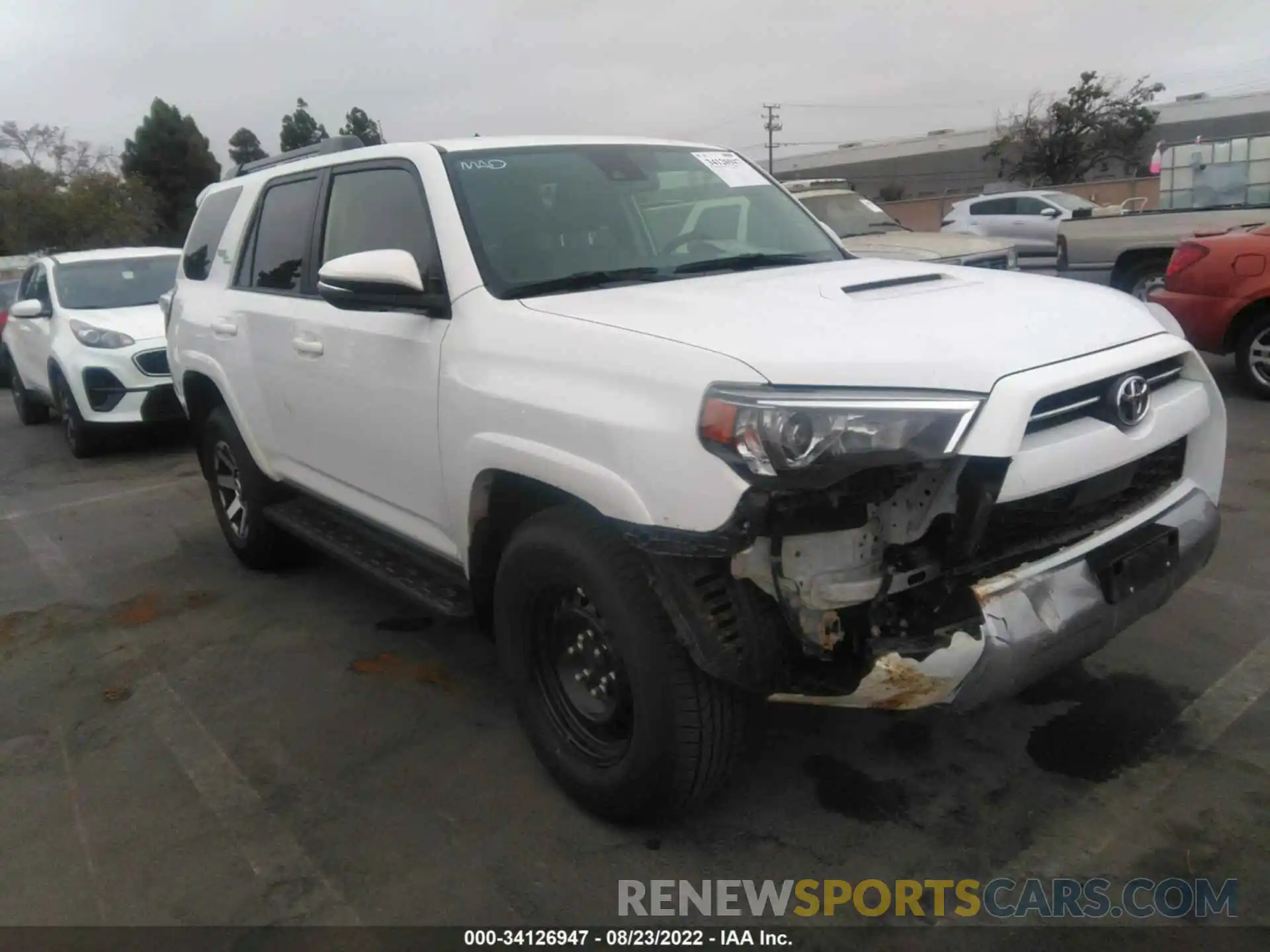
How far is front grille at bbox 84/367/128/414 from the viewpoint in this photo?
852cm

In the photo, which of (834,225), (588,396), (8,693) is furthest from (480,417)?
(834,225)

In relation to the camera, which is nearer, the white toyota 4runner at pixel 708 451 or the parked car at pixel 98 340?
the white toyota 4runner at pixel 708 451

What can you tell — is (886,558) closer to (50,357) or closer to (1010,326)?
(1010,326)

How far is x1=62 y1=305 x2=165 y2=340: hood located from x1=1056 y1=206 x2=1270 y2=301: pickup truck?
896 cm

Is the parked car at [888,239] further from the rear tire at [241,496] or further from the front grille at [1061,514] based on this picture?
the front grille at [1061,514]

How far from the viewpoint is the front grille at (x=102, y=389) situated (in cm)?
852

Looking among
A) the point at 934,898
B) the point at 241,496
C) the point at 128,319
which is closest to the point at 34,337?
the point at 128,319

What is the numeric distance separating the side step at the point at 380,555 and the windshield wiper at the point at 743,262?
1300 millimetres

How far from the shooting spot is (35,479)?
27.5 ft

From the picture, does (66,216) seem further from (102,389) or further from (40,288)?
(102,389)

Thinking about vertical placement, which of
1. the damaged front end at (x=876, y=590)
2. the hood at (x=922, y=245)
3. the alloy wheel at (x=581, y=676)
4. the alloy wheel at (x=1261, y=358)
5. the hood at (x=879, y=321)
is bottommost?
the alloy wheel at (x=1261, y=358)

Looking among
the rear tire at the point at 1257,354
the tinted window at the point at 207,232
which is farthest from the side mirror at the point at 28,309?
the rear tire at the point at 1257,354

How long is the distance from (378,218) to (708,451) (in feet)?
6.64

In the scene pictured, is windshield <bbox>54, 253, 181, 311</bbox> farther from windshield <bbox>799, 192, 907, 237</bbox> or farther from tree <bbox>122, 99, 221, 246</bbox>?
tree <bbox>122, 99, 221, 246</bbox>
